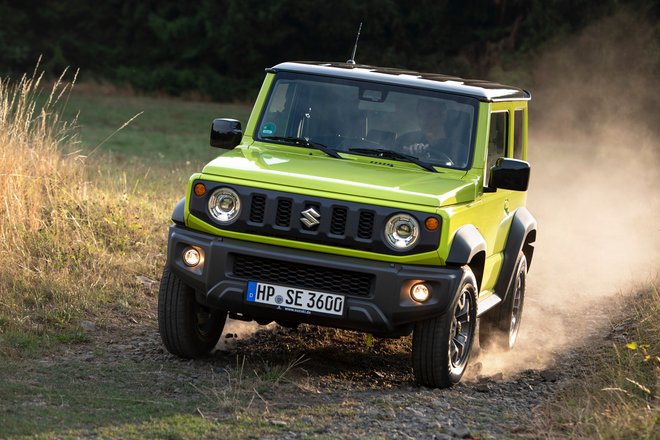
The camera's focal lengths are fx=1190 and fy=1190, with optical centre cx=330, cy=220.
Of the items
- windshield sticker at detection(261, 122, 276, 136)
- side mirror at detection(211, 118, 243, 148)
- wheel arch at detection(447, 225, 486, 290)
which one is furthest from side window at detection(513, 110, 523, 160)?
side mirror at detection(211, 118, 243, 148)

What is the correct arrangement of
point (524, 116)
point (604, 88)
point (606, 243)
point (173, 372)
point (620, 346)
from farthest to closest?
point (604, 88) → point (606, 243) → point (524, 116) → point (620, 346) → point (173, 372)

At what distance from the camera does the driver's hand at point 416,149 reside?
741cm

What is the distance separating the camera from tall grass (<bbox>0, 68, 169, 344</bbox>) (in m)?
8.46

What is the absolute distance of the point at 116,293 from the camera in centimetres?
908

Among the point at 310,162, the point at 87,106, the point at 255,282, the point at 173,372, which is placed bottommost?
the point at 87,106

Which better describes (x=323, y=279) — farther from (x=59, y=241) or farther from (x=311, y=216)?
(x=59, y=241)

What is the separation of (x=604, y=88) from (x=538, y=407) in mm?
24088

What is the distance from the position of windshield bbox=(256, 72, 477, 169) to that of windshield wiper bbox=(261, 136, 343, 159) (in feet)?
0.03

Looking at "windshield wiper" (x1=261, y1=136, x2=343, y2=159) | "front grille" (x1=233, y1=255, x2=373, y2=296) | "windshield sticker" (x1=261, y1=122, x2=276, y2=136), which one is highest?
"windshield sticker" (x1=261, y1=122, x2=276, y2=136)

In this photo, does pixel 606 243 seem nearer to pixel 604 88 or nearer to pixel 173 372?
pixel 173 372

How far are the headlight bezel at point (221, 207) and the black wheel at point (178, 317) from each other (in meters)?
0.53

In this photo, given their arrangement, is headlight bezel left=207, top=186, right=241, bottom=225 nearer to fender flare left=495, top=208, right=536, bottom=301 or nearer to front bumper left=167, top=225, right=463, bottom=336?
front bumper left=167, top=225, right=463, bottom=336

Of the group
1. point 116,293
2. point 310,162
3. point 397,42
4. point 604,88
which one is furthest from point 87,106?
point 310,162

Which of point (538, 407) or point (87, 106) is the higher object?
point (538, 407)
